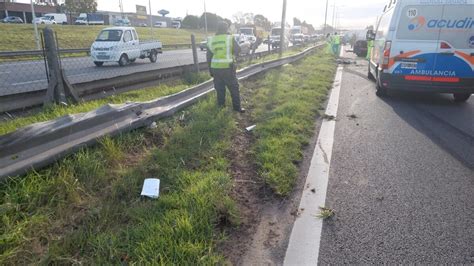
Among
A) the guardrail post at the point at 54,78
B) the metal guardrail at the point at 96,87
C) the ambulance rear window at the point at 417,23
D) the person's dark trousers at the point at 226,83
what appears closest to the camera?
the guardrail post at the point at 54,78

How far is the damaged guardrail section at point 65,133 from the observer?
319 centimetres

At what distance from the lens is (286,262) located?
257 centimetres

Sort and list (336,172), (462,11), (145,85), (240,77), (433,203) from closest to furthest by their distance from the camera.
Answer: (433,203) < (336,172) < (462,11) < (145,85) < (240,77)

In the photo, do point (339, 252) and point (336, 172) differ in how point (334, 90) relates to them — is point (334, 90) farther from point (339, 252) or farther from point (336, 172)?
point (339, 252)

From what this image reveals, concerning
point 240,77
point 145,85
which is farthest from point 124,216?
point 240,77

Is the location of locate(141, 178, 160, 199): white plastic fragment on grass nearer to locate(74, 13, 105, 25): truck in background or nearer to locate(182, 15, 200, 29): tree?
locate(74, 13, 105, 25): truck in background

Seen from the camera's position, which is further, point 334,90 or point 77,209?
point 334,90

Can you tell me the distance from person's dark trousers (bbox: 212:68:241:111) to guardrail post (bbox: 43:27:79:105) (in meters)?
2.64

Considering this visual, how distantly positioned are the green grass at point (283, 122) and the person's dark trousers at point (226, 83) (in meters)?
0.48

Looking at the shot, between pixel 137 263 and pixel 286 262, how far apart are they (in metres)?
1.08

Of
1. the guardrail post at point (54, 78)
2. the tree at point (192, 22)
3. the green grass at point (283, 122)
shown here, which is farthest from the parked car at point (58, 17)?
the guardrail post at point (54, 78)

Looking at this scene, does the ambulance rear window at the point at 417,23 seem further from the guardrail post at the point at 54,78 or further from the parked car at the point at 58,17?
the parked car at the point at 58,17

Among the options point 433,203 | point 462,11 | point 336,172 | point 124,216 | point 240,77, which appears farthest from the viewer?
point 240,77

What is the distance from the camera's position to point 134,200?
10.9ft
